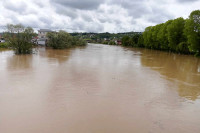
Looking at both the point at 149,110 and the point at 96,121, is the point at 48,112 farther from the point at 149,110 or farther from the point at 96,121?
the point at 149,110

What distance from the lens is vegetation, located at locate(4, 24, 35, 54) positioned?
28.8 metres

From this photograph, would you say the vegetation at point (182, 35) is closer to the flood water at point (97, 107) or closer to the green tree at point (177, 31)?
the green tree at point (177, 31)

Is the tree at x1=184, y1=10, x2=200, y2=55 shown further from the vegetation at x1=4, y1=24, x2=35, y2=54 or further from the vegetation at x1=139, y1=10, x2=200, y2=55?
the vegetation at x1=4, y1=24, x2=35, y2=54

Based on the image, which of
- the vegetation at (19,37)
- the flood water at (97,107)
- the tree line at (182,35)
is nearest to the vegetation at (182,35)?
the tree line at (182,35)

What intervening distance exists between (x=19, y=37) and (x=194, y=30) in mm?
31911

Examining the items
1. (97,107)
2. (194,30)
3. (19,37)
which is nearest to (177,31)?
(194,30)

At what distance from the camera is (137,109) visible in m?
7.46

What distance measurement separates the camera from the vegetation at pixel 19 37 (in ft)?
94.6

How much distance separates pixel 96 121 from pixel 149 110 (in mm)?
2676

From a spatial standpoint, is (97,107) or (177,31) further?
(177,31)

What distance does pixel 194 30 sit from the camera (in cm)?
2877

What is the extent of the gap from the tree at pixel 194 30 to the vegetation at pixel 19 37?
29405 millimetres

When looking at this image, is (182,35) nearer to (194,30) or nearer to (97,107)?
(194,30)

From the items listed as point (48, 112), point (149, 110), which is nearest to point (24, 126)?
point (48, 112)
